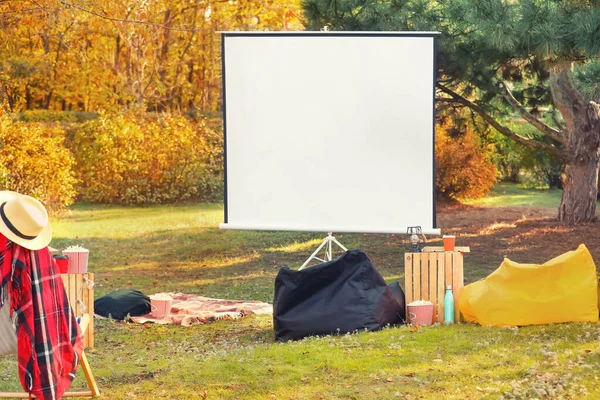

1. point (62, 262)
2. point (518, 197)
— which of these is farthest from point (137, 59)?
point (62, 262)

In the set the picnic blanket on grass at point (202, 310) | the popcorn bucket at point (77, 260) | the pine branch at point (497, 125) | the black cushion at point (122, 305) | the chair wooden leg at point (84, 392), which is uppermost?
the pine branch at point (497, 125)

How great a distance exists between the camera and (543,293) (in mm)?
5000

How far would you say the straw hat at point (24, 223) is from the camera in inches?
138

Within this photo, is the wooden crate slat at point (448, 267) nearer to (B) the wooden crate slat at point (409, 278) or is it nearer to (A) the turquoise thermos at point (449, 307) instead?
(A) the turquoise thermos at point (449, 307)

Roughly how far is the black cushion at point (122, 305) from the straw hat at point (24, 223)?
280 centimetres

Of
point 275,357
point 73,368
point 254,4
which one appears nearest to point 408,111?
point 275,357

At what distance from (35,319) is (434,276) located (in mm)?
2597

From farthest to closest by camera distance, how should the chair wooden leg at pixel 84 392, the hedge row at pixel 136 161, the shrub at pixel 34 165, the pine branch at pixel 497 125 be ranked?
the hedge row at pixel 136 161, the shrub at pixel 34 165, the pine branch at pixel 497 125, the chair wooden leg at pixel 84 392

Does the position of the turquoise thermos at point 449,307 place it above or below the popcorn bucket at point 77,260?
below

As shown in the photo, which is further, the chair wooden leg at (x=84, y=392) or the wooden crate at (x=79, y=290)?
the wooden crate at (x=79, y=290)

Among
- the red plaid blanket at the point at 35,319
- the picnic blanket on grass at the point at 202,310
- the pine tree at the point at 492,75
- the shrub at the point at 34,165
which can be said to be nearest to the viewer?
the red plaid blanket at the point at 35,319

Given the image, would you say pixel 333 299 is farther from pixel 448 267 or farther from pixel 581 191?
pixel 581 191

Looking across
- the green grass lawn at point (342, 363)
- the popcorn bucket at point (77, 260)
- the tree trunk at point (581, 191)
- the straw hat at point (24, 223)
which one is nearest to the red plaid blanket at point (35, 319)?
the straw hat at point (24, 223)

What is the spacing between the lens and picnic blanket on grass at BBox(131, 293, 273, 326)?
6297 millimetres
